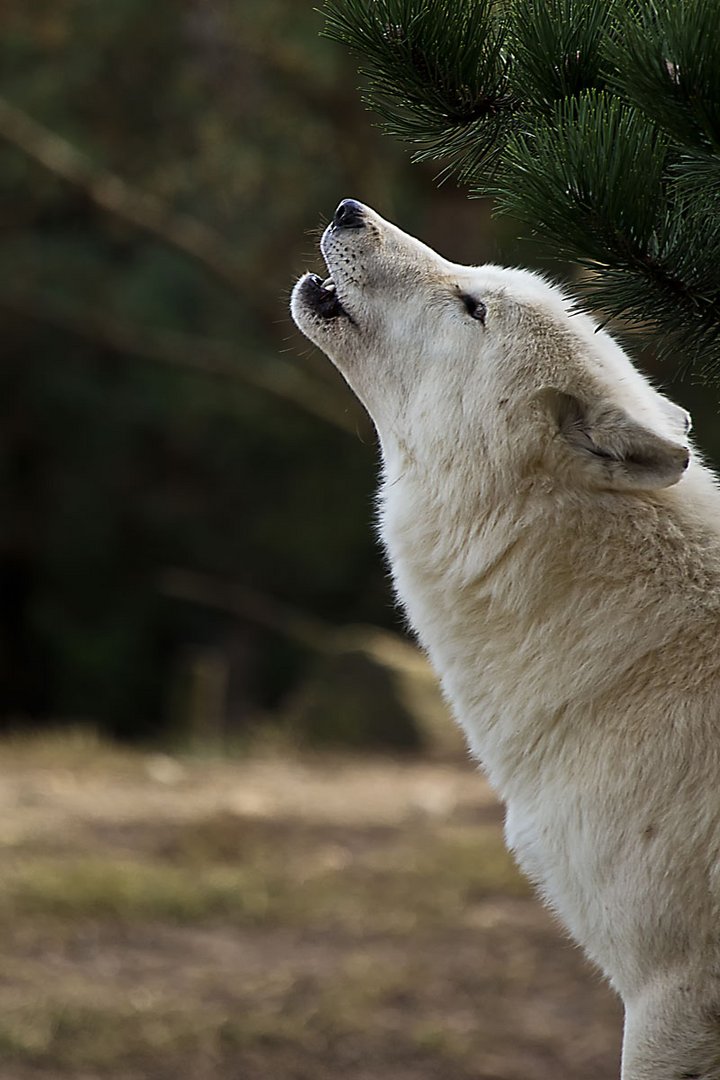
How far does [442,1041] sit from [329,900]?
133 cm

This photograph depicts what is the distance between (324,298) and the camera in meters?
3.12

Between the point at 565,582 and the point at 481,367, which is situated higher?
the point at 481,367

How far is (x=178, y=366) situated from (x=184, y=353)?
46.5 inches

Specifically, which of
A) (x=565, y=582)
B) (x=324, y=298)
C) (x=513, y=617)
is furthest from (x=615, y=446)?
(x=324, y=298)

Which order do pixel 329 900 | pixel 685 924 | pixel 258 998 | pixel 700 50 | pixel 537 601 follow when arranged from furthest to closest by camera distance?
pixel 329 900 → pixel 258 998 → pixel 537 601 → pixel 685 924 → pixel 700 50

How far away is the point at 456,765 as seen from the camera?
28.9ft

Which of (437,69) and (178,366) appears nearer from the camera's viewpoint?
(437,69)

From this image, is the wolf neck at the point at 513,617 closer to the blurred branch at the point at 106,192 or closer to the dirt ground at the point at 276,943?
the dirt ground at the point at 276,943

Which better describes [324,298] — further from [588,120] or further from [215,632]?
[215,632]

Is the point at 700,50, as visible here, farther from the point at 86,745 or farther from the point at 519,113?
the point at 86,745

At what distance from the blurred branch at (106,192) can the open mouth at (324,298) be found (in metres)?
5.90

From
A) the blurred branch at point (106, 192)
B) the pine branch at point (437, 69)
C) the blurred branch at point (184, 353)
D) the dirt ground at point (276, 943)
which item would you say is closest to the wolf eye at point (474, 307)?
the pine branch at point (437, 69)

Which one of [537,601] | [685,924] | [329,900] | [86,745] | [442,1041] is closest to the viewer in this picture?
[685,924]

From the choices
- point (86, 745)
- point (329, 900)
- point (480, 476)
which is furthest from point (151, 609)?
point (480, 476)
